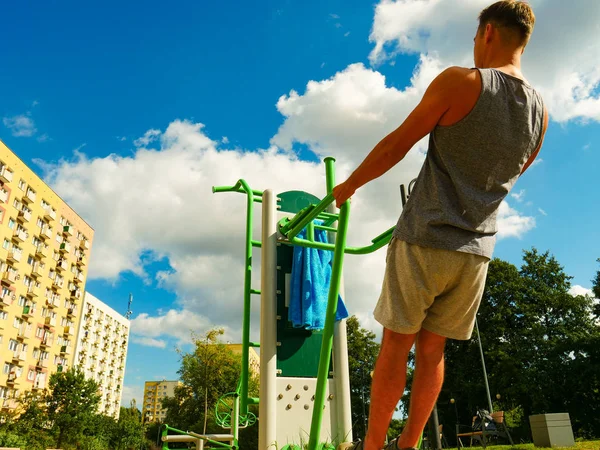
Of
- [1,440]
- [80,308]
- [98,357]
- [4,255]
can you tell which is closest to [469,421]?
[1,440]

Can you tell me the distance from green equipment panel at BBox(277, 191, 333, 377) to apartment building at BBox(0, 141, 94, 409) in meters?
45.1

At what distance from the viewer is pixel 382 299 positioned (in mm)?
1563

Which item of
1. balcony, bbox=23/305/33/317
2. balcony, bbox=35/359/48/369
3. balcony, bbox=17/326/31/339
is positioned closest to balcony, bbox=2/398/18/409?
balcony, bbox=35/359/48/369

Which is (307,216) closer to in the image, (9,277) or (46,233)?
(9,277)

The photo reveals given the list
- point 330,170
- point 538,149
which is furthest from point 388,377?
point 330,170

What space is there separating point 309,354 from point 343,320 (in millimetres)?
409

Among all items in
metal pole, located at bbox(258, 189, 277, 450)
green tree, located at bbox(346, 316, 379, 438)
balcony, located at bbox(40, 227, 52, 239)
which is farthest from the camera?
balcony, located at bbox(40, 227, 52, 239)

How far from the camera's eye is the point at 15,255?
141ft

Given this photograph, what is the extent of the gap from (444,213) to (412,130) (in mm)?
296

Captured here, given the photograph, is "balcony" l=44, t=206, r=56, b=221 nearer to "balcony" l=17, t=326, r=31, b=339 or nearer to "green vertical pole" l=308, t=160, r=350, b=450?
"balcony" l=17, t=326, r=31, b=339

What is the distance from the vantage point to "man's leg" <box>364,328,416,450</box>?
1.53 m

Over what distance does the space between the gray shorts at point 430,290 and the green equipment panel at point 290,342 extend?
7.73 feet

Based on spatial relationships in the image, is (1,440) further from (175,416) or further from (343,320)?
(343,320)

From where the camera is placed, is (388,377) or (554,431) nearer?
(388,377)
